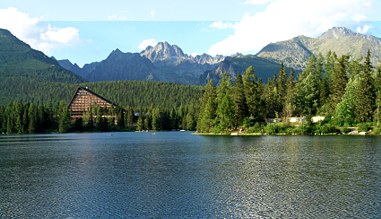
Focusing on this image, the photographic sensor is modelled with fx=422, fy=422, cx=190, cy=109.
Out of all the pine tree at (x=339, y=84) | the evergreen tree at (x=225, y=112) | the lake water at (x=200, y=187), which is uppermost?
the pine tree at (x=339, y=84)

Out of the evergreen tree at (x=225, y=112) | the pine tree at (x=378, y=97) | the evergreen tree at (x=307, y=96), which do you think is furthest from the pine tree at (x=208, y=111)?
the pine tree at (x=378, y=97)

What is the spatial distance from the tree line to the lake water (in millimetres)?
71288

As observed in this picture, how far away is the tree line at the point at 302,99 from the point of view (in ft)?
469

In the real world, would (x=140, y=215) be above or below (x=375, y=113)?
below

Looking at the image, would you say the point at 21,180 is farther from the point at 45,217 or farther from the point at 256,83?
the point at 256,83

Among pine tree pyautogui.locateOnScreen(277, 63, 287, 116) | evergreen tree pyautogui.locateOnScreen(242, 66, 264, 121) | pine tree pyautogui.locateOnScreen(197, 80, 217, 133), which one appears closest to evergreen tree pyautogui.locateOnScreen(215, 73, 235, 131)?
pine tree pyautogui.locateOnScreen(197, 80, 217, 133)

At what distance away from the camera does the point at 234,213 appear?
35.3 metres

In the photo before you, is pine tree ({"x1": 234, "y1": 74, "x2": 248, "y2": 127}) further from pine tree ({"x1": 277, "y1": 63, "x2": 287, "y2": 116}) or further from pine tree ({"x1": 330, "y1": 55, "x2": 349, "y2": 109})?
pine tree ({"x1": 330, "y1": 55, "x2": 349, "y2": 109})

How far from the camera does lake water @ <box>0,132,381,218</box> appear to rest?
120ft

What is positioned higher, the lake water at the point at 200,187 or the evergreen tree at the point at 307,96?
the evergreen tree at the point at 307,96

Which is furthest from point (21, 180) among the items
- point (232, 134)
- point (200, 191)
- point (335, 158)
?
point (232, 134)

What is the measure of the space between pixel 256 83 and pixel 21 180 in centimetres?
→ 12592

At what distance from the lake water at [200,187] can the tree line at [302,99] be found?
234ft

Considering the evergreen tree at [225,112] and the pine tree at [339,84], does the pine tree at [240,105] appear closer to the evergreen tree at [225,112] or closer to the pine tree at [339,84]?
the evergreen tree at [225,112]
